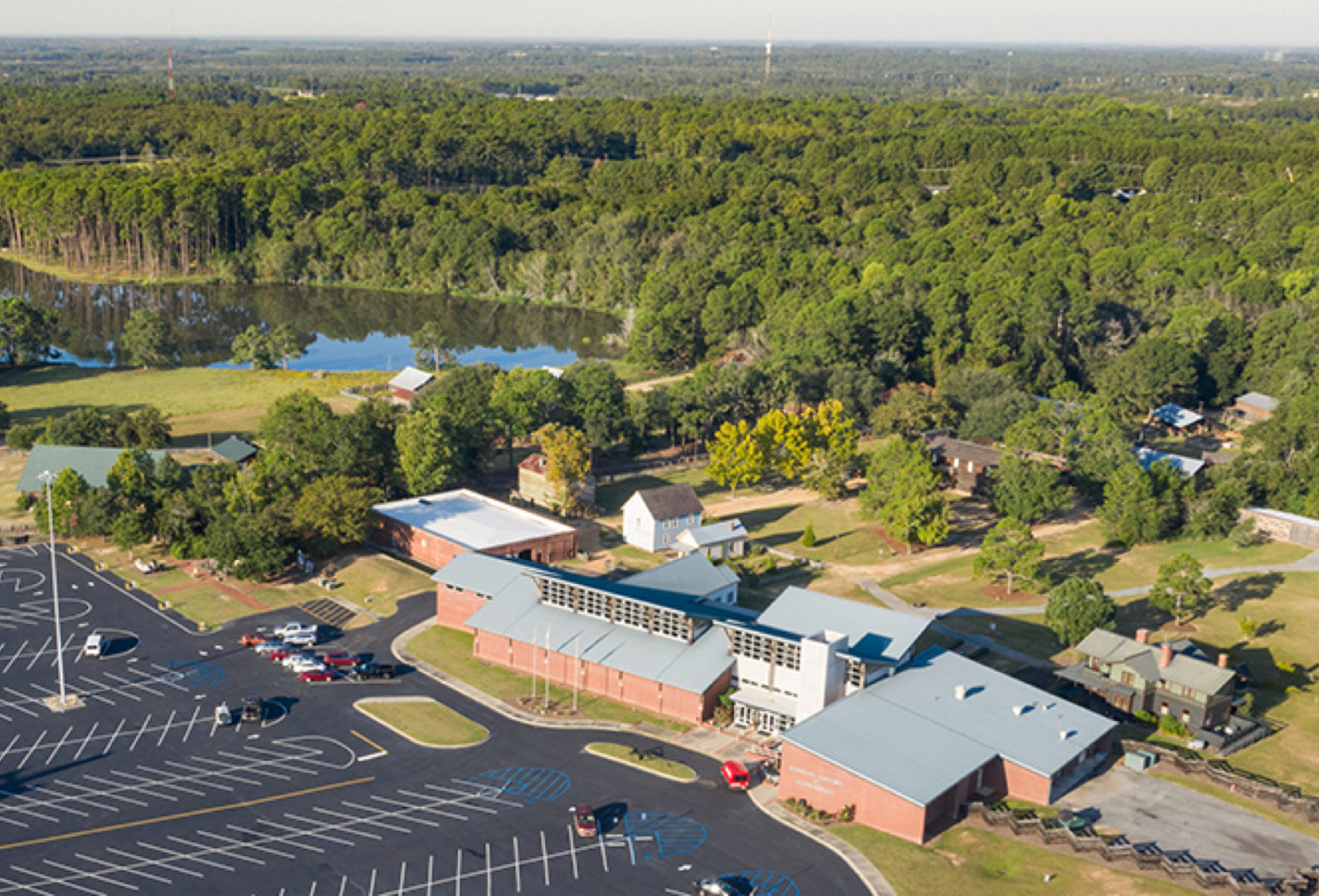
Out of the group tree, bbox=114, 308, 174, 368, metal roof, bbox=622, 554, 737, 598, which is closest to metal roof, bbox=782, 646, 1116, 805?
metal roof, bbox=622, 554, 737, 598

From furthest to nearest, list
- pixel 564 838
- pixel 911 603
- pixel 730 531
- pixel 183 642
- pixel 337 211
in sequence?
pixel 337 211, pixel 730 531, pixel 911 603, pixel 183 642, pixel 564 838

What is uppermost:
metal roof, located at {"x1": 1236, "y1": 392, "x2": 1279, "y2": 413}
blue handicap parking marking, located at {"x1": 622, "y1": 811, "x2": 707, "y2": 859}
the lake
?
metal roof, located at {"x1": 1236, "y1": 392, "x2": 1279, "y2": 413}

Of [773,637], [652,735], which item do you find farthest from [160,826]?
[773,637]

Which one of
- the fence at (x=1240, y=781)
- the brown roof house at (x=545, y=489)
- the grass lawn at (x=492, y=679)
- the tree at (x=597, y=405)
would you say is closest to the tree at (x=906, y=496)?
the brown roof house at (x=545, y=489)

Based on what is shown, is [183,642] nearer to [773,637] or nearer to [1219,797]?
[773,637]

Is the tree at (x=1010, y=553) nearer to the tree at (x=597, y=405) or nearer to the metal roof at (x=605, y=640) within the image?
the metal roof at (x=605, y=640)

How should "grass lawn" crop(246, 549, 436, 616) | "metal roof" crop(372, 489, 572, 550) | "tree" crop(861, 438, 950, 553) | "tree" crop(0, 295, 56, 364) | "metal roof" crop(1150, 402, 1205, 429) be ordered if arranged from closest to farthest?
"grass lawn" crop(246, 549, 436, 616), "metal roof" crop(372, 489, 572, 550), "tree" crop(861, 438, 950, 553), "metal roof" crop(1150, 402, 1205, 429), "tree" crop(0, 295, 56, 364)

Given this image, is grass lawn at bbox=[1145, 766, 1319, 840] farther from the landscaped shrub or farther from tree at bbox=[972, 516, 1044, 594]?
tree at bbox=[972, 516, 1044, 594]
